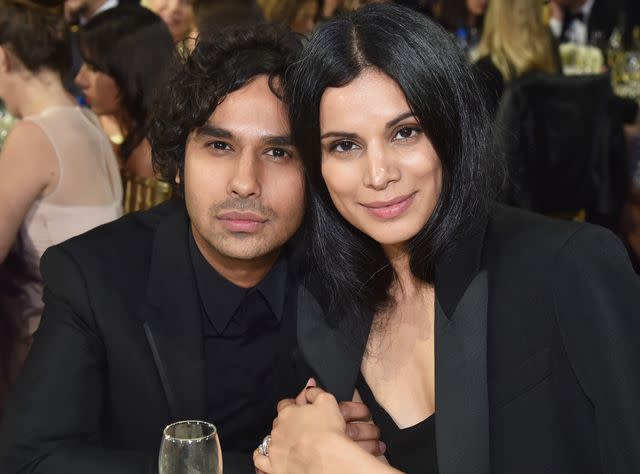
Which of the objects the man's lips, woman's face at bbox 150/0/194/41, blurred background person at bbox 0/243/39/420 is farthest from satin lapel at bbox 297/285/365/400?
woman's face at bbox 150/0/194/41

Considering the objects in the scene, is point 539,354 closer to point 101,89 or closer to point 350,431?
point 350,431

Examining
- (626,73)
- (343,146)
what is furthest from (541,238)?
(626,73)

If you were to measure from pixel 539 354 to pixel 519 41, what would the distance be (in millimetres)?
3118

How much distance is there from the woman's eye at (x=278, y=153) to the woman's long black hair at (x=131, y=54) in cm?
159

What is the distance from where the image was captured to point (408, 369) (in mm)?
1842

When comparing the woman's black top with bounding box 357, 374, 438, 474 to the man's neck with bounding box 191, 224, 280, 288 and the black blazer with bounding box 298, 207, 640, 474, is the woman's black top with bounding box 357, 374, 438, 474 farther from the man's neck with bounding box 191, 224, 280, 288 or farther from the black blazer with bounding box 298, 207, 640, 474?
the man's neck with bounding box 191, 224, 280, 288

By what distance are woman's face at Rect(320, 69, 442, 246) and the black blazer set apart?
134mm

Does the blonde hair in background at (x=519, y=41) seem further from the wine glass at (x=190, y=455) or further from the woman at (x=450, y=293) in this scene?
the wine glass at (x=190, y=455)

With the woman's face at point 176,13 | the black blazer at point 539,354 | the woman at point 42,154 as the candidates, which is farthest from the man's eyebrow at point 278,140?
the woman's face at point 176,13

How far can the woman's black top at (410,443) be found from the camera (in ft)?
5.67

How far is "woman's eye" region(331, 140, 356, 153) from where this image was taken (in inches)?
67.5

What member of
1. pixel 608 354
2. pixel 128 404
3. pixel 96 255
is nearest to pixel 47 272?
pixel 96 255

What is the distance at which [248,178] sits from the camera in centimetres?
194

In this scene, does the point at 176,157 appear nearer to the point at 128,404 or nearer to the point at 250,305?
the point at 250,305
